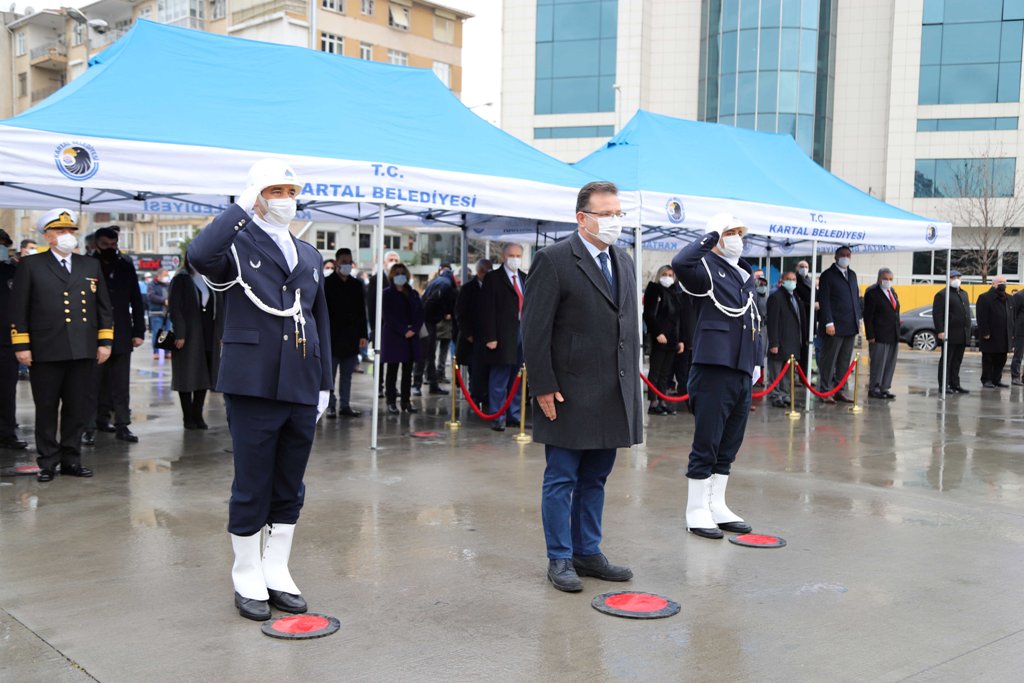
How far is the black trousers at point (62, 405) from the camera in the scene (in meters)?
7.18

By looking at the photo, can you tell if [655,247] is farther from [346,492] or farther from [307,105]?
[346,492]

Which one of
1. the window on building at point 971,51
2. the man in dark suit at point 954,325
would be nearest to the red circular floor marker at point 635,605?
the man in dark suit at point 954,325

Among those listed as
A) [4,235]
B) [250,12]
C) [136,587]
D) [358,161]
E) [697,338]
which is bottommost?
[136,587]

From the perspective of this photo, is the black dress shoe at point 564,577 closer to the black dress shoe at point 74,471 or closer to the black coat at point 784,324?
the black dress shoe at point 74,471

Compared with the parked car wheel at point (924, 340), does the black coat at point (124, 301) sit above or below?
above

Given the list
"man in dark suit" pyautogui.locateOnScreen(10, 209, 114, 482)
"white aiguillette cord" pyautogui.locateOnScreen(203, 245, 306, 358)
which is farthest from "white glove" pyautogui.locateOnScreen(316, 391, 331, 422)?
"man in dark suit" pyautogui.locateOnScreen(10, 209, 114, 482)

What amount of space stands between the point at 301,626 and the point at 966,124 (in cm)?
4672

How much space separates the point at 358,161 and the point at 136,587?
4645 mm

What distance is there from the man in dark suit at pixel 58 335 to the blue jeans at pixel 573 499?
427 cm

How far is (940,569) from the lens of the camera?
17.6 ft

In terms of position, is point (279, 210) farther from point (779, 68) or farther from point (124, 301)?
point (779, 68)

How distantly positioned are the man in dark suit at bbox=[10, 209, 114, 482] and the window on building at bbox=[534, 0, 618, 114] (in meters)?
43.6

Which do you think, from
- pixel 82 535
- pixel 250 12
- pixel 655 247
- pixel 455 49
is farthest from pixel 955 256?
pixel 82 535

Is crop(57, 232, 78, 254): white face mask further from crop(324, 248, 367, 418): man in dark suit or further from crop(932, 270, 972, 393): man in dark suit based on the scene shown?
crop(932, 270, 972, 393): man in dark suit
